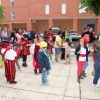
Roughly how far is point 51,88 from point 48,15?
82.9 ft

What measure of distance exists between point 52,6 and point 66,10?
106 inches

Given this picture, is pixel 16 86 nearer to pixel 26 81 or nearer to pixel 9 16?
pixel 26 81

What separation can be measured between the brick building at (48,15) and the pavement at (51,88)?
21.4 m

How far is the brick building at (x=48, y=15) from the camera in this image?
89.5 feet

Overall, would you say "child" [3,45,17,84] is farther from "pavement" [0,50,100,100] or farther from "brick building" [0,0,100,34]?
"brick building" [0,0,100,34]

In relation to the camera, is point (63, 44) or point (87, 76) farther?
point (63, 44)

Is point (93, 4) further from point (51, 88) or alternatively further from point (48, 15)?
point (48, 15)

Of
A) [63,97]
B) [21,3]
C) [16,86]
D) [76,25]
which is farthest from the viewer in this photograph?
[21,3]

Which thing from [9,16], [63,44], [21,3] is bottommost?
[63,44]

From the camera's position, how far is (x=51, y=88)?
4762 mm

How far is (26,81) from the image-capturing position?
5.39 metres

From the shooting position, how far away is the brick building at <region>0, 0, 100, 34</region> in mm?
27266

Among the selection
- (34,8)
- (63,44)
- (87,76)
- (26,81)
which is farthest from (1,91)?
(34,8)

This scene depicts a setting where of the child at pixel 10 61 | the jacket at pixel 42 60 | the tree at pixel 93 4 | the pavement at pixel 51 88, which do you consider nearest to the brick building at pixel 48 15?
the tree at pixel 93 4
